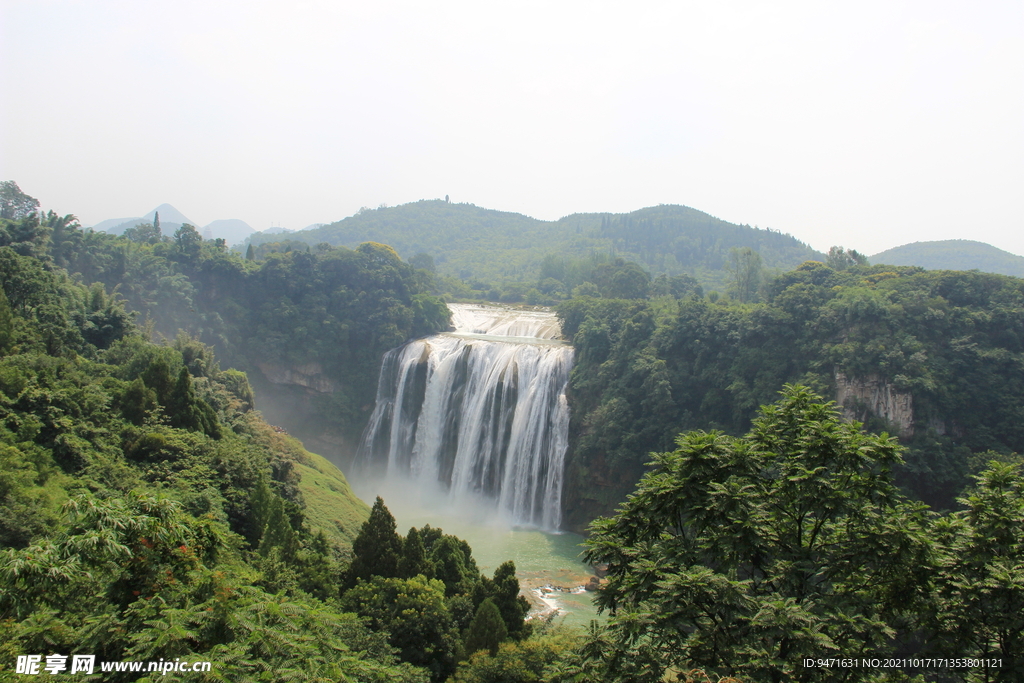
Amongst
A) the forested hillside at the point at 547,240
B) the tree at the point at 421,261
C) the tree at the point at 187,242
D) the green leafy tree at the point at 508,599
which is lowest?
the green leafy tree at the point at 508,599

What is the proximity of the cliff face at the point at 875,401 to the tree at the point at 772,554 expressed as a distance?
65.9ft

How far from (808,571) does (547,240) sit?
110 m

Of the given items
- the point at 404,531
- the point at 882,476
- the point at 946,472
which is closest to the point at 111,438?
the point at 404,531

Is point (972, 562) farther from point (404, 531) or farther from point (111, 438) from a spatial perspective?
point (404, 531)

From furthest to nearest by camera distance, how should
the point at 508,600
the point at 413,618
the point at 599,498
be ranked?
Answer: the point at 599,498
the point at 508,600
the point at 413,618

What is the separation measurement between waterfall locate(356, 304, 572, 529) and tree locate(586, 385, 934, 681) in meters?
23.3

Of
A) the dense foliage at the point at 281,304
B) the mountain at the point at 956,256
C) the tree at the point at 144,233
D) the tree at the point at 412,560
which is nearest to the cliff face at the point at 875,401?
the tree at the point at 412,560

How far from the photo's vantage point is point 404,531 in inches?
1096

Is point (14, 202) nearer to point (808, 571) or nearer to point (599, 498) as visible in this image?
point (599, 498)

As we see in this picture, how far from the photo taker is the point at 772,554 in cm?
711

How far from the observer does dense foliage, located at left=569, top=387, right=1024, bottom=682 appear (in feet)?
20.2

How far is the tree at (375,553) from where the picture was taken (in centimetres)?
1562

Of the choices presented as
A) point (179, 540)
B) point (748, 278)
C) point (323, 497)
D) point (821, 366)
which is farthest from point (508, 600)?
point (748, 278)

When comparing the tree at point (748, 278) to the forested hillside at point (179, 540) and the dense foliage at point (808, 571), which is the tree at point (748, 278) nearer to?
the forested hillside at point (179, 540)
